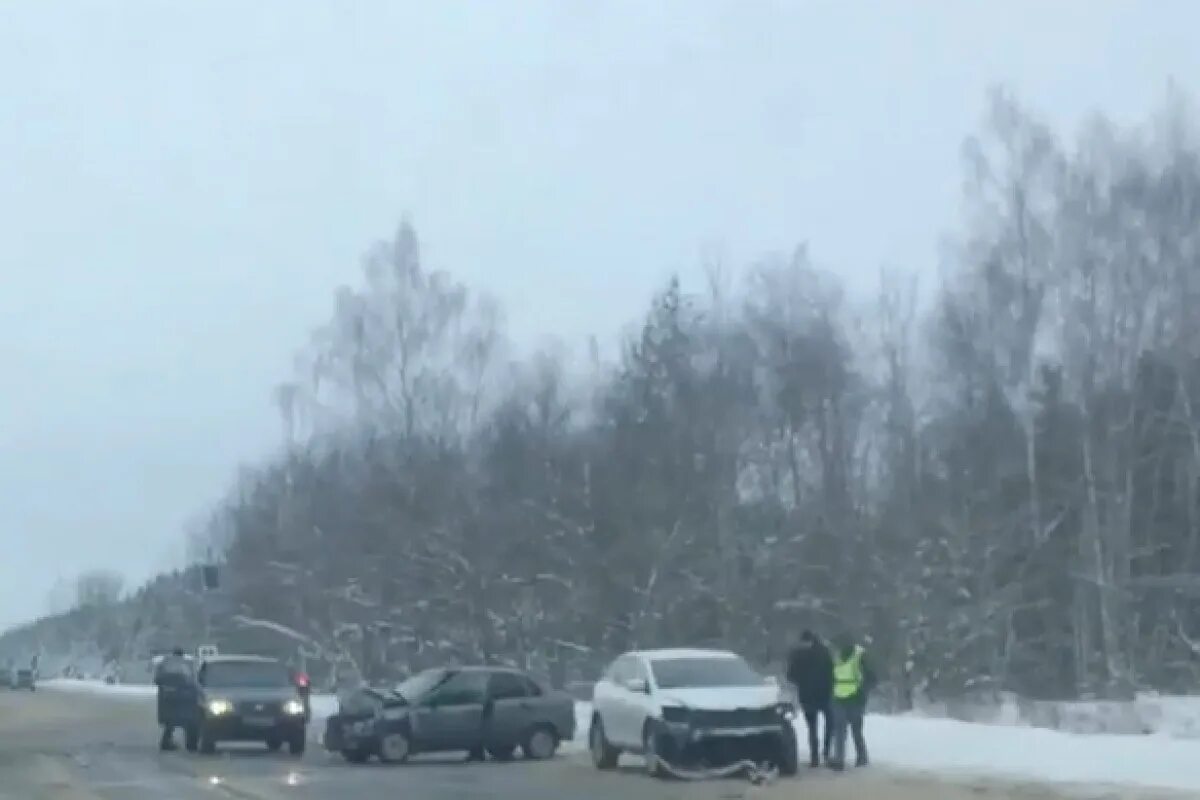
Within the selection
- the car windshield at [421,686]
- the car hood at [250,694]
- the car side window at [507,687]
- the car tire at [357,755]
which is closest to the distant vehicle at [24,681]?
the car hood at [250,694]

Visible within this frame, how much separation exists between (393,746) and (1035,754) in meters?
11.1

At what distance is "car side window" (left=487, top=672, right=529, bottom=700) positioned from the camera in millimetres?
33469

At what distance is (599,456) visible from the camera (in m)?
64.4

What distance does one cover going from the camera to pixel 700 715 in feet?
90.2

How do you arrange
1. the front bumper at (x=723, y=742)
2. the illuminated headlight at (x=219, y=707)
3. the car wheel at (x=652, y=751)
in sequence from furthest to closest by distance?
the illuminated headlight at (x=219, y=707)
the car wheel at (x=652, y=751)
the front bumper at (x=723, y=742)

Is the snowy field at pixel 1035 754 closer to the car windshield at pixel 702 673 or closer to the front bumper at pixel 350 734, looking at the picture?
the car windshield at pixel 702 673

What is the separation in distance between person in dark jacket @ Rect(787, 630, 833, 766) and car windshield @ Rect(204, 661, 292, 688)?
40.8ft

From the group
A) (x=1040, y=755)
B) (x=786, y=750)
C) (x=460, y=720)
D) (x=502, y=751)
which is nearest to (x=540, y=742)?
(x=502, y=751)

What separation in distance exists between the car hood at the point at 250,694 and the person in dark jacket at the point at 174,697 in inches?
22.9

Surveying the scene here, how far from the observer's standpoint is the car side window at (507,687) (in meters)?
33.5

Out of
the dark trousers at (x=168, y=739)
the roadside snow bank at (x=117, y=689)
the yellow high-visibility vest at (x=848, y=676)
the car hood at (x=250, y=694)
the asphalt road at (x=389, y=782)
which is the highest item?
the roadside snow bank at (x=117, y=689)

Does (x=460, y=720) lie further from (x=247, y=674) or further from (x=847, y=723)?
(x=847, y=723)

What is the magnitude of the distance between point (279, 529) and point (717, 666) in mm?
55799

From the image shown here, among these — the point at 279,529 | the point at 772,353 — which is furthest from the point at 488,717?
the point at 279,529
